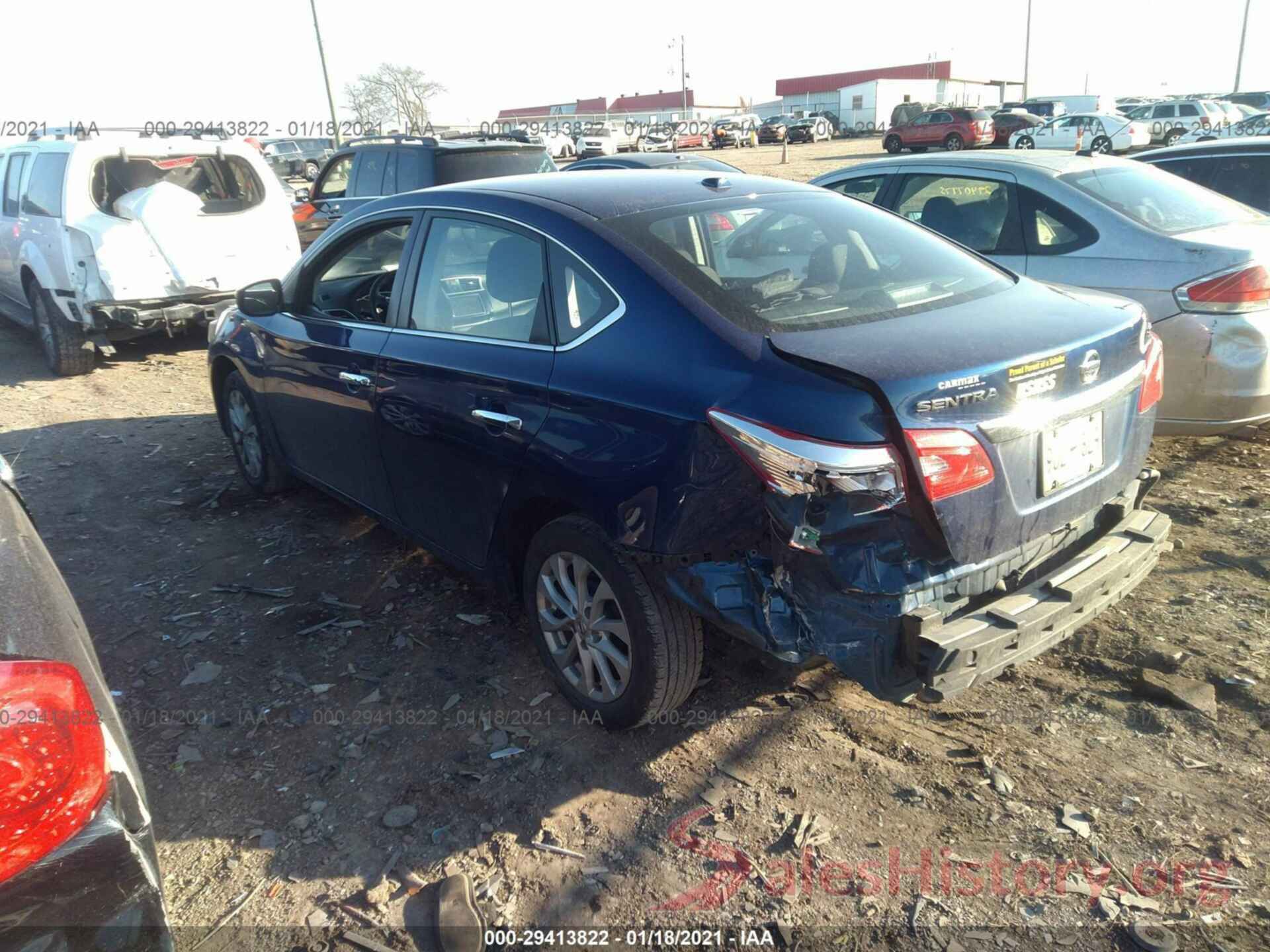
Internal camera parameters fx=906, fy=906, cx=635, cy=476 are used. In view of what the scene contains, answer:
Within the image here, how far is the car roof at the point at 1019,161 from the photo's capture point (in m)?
5.41

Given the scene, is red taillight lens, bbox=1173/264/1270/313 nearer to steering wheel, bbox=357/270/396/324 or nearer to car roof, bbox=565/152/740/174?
steering wheel, bbox=357/270/396/324

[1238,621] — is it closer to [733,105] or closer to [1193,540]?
[1193,540]

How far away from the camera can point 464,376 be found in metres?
3.25

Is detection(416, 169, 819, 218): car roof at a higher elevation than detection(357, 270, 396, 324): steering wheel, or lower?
higher

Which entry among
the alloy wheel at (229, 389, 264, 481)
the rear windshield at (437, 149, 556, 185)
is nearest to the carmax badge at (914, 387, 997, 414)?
the alloy wheel at (229, 389, 264, 481)

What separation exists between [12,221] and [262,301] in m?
6.47

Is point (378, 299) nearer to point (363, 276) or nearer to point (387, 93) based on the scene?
point (363, 276)

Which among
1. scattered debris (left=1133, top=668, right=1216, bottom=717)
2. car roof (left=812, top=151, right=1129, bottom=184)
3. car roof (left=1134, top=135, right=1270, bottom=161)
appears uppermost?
car roof (left=812, top=151, right=1129, bottom=184)

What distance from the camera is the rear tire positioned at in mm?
8219

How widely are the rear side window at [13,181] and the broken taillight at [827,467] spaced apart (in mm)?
9462

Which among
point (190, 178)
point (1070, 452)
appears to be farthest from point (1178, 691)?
point (190, 178)

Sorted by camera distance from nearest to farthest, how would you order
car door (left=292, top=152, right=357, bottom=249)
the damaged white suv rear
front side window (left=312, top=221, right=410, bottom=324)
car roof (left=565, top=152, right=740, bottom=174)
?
front side window (left=312, top=221, right=410, bottom=324)
the damaged white suv rear
car door (left=292, top=152, right=357, bottom=249)
car roof (left=565, top=152, right=740, bottom=174)

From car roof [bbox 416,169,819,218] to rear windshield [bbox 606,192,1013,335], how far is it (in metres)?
0.08

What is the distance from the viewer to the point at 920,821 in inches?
105
